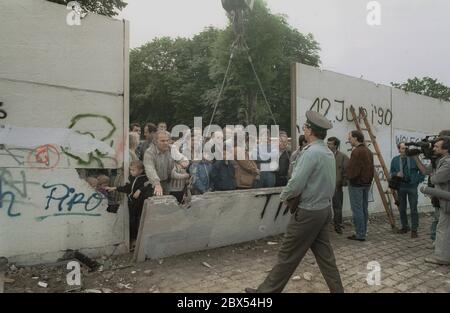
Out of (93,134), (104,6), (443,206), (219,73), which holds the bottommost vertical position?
(443,206)

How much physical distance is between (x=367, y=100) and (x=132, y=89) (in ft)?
113

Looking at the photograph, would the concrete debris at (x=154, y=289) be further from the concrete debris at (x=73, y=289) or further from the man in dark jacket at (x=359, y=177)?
the man in dark jacket at (x=359, y=177)

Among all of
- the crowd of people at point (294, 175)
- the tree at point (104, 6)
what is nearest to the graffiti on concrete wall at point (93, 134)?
the crowd of people at point (294, 175)

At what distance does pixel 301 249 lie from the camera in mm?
3707

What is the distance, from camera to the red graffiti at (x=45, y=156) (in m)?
4.75

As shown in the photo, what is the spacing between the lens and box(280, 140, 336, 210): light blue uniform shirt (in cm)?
367

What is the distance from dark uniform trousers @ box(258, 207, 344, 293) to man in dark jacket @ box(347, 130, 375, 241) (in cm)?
310

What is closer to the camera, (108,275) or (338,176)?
(108,275)

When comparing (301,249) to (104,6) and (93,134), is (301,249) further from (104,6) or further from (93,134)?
(104,6)

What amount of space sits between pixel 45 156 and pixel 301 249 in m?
3.48

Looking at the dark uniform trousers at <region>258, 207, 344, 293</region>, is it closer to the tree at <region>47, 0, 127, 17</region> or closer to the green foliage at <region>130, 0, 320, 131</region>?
the tree at <region>47, 0, 127, 17</region>

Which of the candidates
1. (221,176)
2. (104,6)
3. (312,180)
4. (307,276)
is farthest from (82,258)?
(104,6)

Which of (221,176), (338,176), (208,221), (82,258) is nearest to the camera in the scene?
(82,258)
